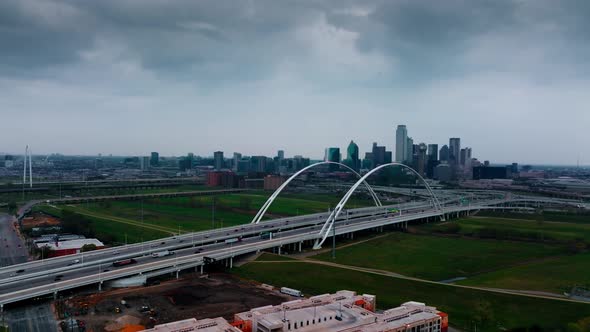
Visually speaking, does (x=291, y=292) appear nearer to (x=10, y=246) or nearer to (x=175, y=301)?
(x=175, y=301)

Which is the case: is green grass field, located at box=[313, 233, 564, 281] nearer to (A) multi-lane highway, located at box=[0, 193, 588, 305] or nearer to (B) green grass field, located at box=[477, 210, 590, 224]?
(A) multi-lane highway, located at box=[0, 193, 588, 305]

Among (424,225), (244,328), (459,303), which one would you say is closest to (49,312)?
(244,328)

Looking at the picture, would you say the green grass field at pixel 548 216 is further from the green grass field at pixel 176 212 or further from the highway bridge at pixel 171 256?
the green grass field at pixel 176 212

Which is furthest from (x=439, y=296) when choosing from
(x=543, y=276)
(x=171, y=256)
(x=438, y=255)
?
(x=171, y=256)

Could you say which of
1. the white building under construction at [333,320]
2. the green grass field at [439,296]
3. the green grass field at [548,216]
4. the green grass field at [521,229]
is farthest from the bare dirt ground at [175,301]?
the green grass field at [548,216]

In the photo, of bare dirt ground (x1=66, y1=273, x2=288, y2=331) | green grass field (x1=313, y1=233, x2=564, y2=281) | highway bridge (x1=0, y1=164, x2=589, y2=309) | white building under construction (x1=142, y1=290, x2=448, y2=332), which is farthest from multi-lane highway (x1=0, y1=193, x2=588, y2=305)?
white building under construction (x1=142, y1=290, x2=448, y2=332)

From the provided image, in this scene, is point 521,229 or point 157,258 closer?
point 157,258
